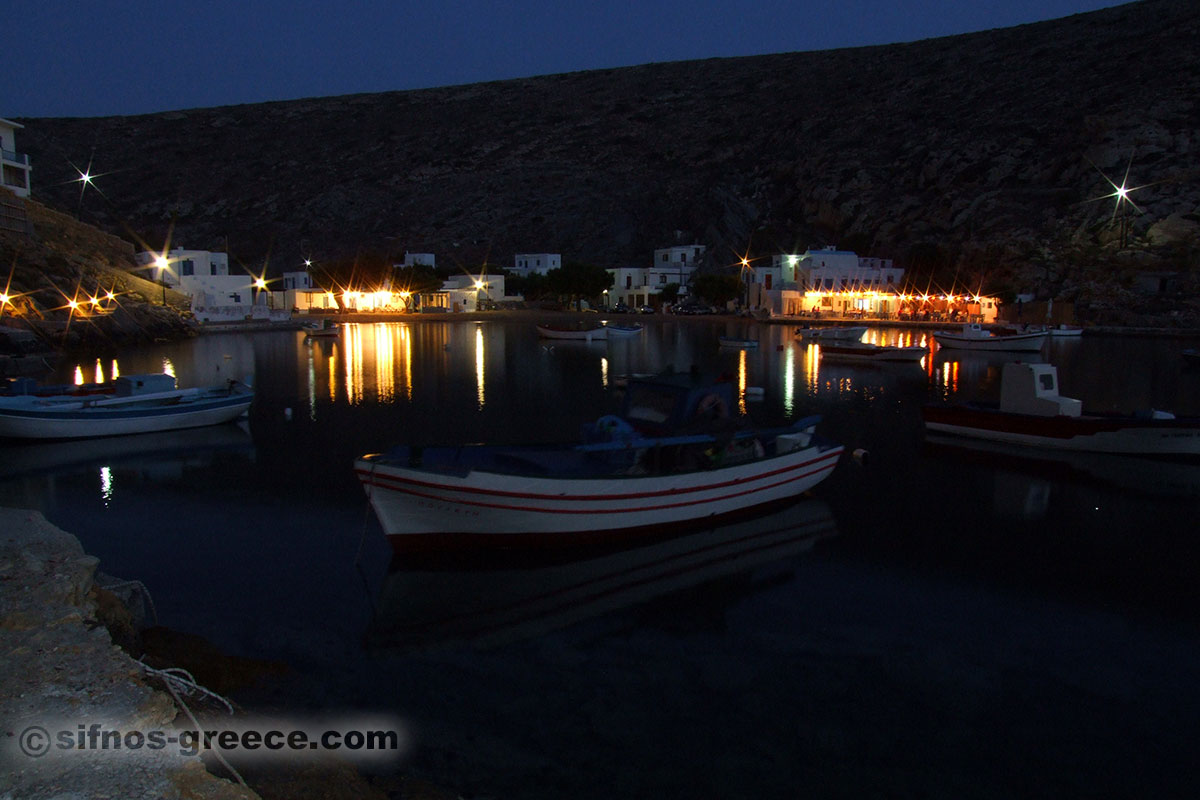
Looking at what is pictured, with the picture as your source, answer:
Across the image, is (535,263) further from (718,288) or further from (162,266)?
(162,266)

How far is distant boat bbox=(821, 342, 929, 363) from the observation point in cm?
4306

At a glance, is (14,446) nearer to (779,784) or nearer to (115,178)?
(779,784)

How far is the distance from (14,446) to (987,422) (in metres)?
24.7

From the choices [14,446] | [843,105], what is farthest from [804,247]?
[14,446]

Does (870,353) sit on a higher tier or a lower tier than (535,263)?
lower

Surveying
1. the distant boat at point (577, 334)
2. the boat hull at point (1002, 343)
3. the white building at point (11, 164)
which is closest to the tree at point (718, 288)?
the distant boat at point (577, 334)

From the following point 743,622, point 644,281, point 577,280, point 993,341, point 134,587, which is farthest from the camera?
point 644,281

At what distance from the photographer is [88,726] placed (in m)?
5.72

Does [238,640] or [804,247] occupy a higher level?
[804,247]

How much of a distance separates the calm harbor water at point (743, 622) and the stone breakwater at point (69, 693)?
172cm

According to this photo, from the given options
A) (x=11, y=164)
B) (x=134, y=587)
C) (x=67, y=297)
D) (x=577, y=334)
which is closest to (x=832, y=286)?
(x=577, y=334)

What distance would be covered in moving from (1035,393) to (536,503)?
48.8ft

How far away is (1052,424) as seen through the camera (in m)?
19.3

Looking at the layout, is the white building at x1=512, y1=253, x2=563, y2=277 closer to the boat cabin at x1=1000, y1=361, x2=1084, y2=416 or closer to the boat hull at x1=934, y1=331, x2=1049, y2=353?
the boat hull at x1=934, y1=331, x2=1049, y2=353
